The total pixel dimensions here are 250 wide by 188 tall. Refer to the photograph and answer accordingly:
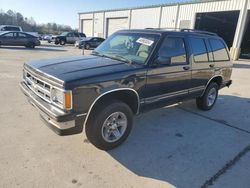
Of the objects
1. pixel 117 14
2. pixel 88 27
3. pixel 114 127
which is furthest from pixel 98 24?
pixel 114 127

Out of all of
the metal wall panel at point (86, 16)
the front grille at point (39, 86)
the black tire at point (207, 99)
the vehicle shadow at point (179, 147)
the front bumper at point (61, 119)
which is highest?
the metal wall panel at point (86, 16)

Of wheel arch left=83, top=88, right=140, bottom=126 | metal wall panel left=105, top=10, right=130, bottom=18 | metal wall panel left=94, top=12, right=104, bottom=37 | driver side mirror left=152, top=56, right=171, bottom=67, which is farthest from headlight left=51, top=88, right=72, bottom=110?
metal wall panel left=94, top=12, right=104, bottom=37

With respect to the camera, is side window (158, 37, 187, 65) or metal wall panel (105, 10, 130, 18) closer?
side window (158, 37, 187, 65)

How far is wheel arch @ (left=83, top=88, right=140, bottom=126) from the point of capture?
319 centimetres

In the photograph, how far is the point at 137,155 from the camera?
3518 millimetres

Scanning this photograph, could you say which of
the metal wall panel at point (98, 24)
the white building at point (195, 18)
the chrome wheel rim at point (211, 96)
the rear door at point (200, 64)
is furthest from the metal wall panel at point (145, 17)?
the rear door at point (200, 64)

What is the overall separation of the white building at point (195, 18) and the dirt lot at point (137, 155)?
17093 mm

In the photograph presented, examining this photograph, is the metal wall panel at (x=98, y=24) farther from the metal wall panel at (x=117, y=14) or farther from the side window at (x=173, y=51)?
the side window at (x=173, y=51)

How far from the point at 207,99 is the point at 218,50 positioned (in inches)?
49.5

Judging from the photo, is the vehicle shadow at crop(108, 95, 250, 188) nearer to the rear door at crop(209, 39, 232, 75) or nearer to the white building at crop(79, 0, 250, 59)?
the rear door at crop(209, 39, 232, 75)

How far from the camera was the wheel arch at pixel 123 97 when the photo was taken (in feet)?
10.5

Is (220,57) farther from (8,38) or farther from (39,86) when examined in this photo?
(8,38)

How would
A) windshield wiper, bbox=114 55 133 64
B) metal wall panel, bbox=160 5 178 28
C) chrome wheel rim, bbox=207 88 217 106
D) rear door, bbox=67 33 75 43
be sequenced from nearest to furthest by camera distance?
windshield wiper, bbox=114 55 133 64 < chrome wheel rim, bbox=207 88 217 106 < metal wall panel, bbox=160 5 178 28 < rear door, bbox=67 33 75 43

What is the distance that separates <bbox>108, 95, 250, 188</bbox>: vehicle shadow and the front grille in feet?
4.38
